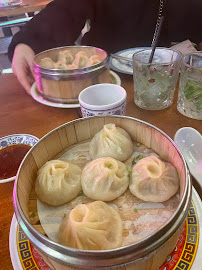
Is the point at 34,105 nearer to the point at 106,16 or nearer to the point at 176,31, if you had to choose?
the point at 106,16

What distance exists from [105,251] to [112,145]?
22.3 inches

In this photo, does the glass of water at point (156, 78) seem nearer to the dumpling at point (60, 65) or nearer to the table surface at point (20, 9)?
the dumpling at point (60, 65)

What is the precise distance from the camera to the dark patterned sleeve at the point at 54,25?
2383 millimetres

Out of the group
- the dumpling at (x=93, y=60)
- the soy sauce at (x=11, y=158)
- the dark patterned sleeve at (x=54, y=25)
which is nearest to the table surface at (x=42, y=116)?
the soy sauce at (x=11, y=158)

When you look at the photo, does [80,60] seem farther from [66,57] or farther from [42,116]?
[42,116]

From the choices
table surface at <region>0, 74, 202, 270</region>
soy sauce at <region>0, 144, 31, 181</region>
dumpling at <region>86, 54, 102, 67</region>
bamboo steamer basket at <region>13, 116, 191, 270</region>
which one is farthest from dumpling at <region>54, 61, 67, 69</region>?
bamboo steamer basket at <region>13, 116, 191, 270</region>

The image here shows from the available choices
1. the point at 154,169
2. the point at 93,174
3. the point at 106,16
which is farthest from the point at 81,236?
the point at 106,16

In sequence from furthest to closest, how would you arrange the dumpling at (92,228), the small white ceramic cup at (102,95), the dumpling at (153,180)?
the small white ceramic cup at (102,95)
the dumpling at (153,180)
the dumpling at (92,228)

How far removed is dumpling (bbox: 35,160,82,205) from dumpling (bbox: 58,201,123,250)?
0.13 metres

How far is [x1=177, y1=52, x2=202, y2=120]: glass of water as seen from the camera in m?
1.51

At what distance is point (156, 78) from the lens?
63.9 inches

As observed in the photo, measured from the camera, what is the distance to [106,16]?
274cm

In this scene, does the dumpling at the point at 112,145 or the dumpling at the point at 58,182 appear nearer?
the dumpling at the point at 58,182

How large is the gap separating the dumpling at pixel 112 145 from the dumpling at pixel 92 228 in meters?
0.29
